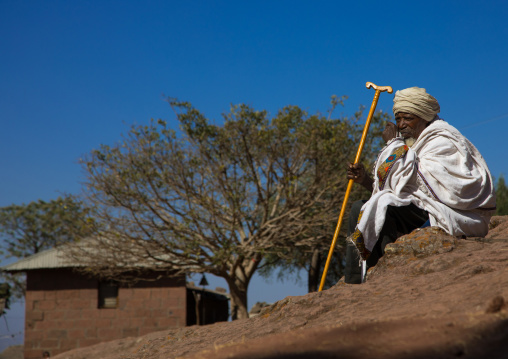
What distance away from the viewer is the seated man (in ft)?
15.1

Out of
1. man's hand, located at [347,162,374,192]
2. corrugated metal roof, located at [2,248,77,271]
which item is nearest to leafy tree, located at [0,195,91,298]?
corrugated metal roof, located at [2,248,77,271]

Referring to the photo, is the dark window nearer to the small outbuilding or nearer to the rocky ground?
the small outbuilding

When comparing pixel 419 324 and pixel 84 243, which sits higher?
pixel 84 243

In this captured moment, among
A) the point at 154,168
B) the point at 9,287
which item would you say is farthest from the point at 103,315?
the point at 9,287

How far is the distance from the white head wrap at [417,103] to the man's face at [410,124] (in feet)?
0.14

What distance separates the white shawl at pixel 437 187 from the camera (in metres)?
4.59

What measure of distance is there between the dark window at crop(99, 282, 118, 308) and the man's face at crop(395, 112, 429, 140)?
17.2m

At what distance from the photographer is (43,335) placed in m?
20.5

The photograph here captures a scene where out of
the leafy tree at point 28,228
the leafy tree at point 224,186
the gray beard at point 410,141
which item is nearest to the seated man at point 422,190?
the gray beard at point 410,141

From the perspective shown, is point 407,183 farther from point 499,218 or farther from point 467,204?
point 499,218

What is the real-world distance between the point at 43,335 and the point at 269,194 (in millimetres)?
9711

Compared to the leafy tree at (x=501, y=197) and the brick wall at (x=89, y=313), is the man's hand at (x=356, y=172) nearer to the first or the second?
the brick wall at (x=89, y=313)

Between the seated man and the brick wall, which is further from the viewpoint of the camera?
the brick wall

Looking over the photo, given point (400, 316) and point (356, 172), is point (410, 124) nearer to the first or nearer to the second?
point (356, 172)
